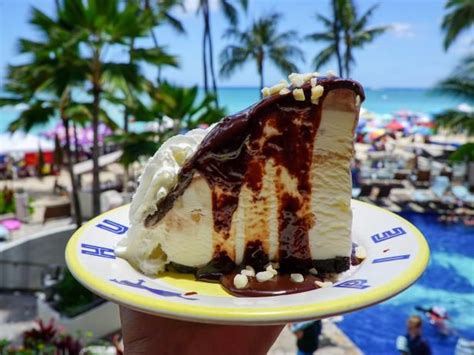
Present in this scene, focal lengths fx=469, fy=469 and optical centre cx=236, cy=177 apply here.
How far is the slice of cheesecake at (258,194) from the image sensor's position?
5.77ft

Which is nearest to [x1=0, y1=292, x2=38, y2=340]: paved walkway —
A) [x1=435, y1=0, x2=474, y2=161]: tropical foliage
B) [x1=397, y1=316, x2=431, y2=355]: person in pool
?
[x1=397, y1=316, x2=431, y2=355]: person in pool

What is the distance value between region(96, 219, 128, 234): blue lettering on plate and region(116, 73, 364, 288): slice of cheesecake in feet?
0.61

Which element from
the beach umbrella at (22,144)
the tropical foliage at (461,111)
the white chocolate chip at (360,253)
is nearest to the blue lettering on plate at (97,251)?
the white chocolate chip at (360,253)

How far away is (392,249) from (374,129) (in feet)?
82.7

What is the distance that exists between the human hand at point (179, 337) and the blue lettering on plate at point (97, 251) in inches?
9.3

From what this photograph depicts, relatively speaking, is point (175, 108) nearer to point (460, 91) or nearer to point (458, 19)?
point (460, 91)

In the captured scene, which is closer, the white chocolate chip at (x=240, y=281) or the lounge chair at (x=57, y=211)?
the white chocolate chip at (x=240, y=281)

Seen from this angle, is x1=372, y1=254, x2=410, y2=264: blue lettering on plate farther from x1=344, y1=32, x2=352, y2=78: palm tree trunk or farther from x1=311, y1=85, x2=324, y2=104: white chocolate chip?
x1=344, y1=32, x2=352, y2=78: palm tree trunk

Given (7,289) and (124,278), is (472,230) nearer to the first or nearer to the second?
(7,289)

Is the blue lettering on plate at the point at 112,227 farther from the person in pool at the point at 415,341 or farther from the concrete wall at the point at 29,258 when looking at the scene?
the concrete wall at the point at 29,258

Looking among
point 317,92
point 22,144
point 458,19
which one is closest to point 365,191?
point 458,19

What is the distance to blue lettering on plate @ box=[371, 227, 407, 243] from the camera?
194cm

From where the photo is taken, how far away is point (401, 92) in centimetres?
9944

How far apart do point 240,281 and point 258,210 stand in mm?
326
